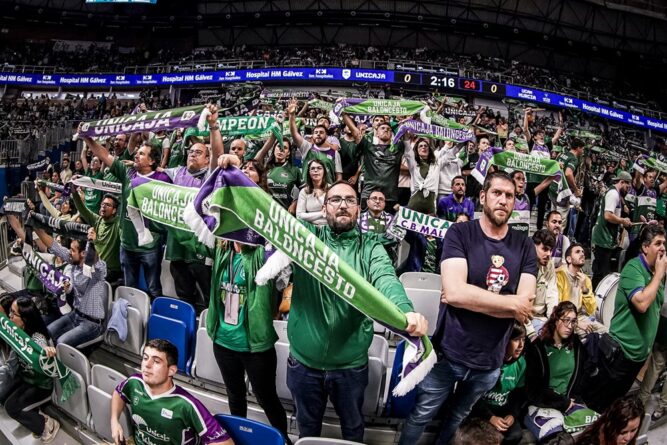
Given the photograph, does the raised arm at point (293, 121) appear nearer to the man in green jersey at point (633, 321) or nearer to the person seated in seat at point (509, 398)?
the person seated in seat at point (509, 398)

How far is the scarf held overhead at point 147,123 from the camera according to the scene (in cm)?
414

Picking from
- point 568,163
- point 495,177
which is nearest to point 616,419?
point 495,177

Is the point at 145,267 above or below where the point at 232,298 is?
below

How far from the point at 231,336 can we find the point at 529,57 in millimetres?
29824

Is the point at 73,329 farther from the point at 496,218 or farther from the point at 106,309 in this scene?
the point at 496,218

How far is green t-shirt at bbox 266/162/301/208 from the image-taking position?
5418 millimetres

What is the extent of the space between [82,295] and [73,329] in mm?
321

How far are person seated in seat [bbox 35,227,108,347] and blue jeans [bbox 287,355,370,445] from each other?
8.58 ft

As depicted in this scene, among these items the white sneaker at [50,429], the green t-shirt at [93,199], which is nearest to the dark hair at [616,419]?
the white sneaker at [50,429]

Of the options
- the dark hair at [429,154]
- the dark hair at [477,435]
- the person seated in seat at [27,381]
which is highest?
the dark hair at [429,154]

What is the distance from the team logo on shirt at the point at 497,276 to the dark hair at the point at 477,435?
63 centimetres

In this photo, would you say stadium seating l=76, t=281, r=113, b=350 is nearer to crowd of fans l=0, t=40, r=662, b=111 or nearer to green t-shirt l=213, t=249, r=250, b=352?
green t-shirt l=213, t=249, r=250, b=352

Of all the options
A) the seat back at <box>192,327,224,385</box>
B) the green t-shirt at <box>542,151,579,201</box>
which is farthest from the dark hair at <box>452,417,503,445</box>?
the green t-shirt at <box>542,151,579,201</box>

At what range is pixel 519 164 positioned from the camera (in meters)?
5.59
